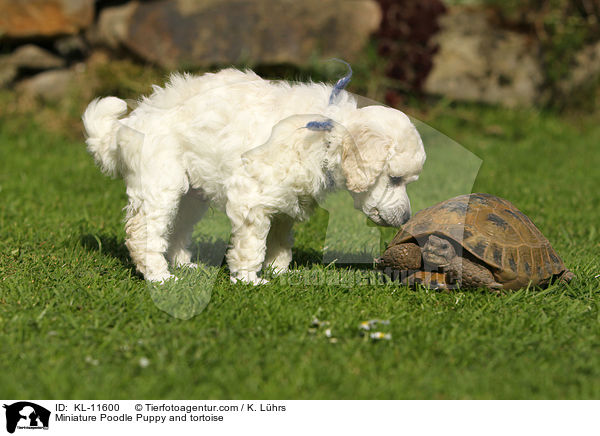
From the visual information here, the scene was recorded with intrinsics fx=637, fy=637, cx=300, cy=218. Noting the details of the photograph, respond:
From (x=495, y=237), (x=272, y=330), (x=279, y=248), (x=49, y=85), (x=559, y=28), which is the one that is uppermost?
(x=559, y=28)

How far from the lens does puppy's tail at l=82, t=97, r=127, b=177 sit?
4238 millimetres

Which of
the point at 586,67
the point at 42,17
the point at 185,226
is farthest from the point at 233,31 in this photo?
the point at 586,67

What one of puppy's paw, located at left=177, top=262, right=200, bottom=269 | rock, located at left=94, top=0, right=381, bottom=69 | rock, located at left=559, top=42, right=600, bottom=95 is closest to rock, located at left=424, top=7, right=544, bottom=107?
rock, located at left=559, top=42, right=600, bottom=95

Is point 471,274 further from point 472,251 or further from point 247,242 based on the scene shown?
point 247,242

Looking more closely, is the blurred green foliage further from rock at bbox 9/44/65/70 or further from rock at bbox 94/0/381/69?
rock at bbox 9/44/65/70

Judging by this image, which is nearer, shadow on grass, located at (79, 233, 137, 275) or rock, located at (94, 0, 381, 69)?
shadow on grass, located at (79, 233, 137, 275)

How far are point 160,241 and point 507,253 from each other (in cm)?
219

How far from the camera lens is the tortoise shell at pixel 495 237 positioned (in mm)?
3977

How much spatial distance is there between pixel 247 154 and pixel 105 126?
1110mm

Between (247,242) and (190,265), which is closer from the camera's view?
(247,242)

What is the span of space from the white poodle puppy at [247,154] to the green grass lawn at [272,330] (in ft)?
1.16

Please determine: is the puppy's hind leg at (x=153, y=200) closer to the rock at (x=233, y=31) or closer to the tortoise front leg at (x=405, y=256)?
the tortoise front leg at (x=405, y=256)
